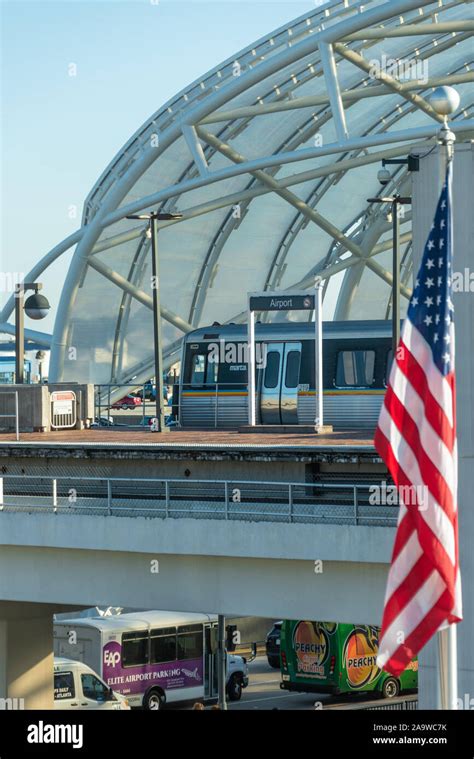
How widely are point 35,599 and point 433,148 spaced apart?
1228cm

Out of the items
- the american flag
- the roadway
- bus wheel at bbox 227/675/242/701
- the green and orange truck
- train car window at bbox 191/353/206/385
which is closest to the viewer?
the american flag

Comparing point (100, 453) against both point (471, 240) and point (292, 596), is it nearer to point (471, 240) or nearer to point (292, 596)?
point (292, 596)

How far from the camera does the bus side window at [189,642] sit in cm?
3669

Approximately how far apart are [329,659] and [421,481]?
2751 centimetres

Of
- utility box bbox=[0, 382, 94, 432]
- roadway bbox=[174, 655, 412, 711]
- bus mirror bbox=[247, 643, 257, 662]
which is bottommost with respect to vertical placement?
roadway bbox=[174, 655, 412, 711]

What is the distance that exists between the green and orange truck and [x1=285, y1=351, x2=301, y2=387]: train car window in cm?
701

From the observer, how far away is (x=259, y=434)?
31.4m

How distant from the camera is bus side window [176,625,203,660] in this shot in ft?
120

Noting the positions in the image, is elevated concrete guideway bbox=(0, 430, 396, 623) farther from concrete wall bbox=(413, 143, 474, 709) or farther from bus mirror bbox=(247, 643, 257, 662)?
bus mirror bbox=(247, 643, 257, 662)

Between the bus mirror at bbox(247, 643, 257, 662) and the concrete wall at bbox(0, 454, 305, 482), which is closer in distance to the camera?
the concrete wall at bbox(0, 454, 305, 482)

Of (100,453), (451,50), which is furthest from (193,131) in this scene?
(100,453)

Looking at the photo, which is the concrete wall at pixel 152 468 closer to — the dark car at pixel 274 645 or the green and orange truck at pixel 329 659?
the green and orange truck at pixel 329 659

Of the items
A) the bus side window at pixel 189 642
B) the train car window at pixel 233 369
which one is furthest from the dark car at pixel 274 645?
the train car window at pixel 233 369
